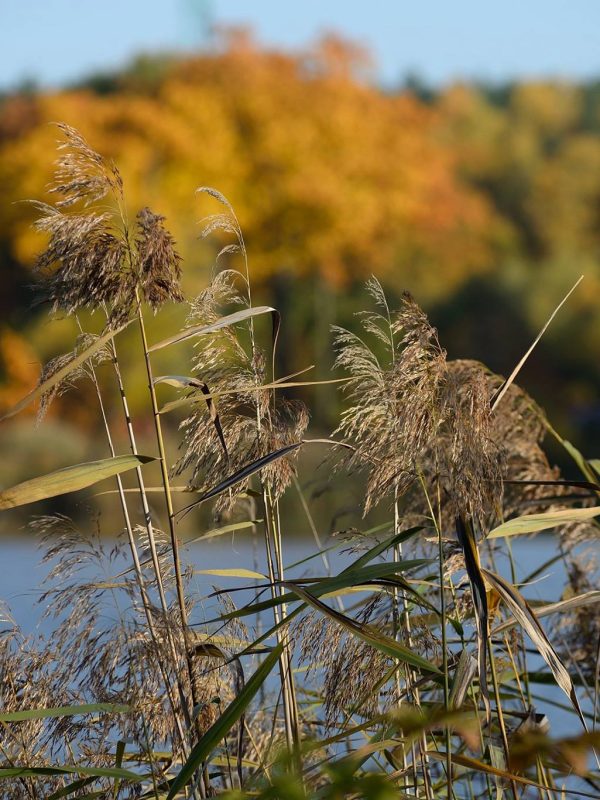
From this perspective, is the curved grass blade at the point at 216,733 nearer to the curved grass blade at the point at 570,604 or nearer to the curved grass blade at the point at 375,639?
the curved grass blade at the point at 375,639

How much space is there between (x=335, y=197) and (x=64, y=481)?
20362mm

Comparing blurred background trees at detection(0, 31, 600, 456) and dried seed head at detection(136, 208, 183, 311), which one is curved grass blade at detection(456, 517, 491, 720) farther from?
blurred background trees at detection(0, 31, 600, 456)

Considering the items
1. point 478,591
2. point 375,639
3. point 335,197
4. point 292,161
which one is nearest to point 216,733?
point 375,639

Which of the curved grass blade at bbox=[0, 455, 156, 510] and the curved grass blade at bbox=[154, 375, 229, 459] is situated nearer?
the curved grass blade at bbox=[0, 455, 156, 510]

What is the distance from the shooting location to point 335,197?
21344mm

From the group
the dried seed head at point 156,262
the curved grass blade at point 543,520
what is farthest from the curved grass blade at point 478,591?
the dried seed head at point 156,262

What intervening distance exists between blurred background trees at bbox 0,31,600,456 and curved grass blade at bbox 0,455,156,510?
48.6ft

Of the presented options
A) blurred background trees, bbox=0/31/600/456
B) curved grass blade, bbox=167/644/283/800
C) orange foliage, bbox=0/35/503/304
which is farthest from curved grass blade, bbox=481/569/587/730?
orange foliage, bbox=0/35/503/304

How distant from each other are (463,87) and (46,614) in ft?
97.7

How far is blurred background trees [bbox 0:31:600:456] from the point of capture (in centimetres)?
1938

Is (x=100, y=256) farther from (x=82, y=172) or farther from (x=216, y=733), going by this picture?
(x=216, y=733)

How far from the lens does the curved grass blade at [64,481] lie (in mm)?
1414

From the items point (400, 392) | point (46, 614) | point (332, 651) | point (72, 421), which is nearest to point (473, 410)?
point (400, 392)

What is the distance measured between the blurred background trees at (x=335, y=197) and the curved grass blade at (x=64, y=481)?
48.6ft
